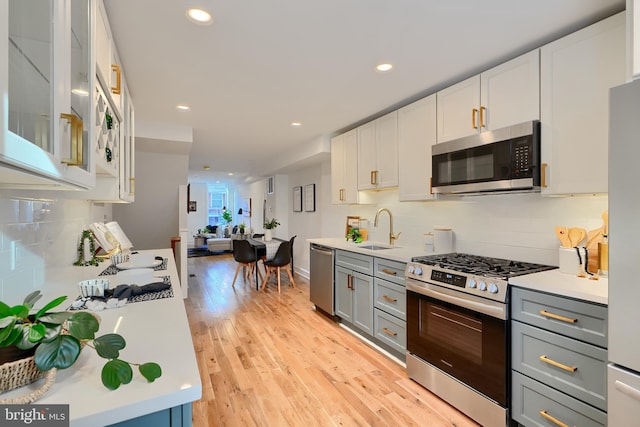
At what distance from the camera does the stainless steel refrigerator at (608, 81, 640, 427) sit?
3.75 feet

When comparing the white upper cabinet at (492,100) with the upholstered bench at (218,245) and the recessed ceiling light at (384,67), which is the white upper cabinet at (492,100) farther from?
the upholstered bench at (218,245)

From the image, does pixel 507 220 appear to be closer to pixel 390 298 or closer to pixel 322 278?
pixel 390 298

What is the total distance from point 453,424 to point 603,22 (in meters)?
2.40

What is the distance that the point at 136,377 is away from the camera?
0.73m

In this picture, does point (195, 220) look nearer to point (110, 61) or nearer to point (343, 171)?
point (343, 171)

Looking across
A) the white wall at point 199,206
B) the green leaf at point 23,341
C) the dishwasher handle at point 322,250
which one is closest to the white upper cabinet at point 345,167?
the dishwasher handle at point 322,250

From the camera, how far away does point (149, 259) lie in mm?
2275

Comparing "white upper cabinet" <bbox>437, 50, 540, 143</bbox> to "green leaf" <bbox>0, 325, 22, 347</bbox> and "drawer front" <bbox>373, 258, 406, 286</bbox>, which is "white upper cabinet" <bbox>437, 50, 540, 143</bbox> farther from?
"green leaf" <bbox>0, 325, 22, 347</bbox>

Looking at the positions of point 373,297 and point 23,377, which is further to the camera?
point 373,297

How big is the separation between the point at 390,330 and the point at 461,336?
78 centimetres

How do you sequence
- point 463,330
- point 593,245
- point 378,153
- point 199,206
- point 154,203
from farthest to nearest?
point 199,206
point 154,203
point 378,153
point 463,330
point 593,245

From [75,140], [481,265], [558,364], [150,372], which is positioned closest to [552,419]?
[558,364]

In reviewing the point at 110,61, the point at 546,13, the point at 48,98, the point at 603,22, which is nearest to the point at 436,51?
the point at 546,13

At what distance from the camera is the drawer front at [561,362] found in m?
1.39
